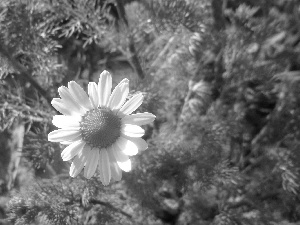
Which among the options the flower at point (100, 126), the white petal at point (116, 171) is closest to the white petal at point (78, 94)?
the flower at point (100, 126)

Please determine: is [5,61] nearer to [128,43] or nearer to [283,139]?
[128,43]

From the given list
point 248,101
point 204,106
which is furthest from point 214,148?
point 248,101

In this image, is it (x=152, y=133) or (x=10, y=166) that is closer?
(x=152, y=133)

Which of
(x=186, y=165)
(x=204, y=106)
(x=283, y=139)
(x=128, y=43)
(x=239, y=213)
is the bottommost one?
(x=239, y=213)

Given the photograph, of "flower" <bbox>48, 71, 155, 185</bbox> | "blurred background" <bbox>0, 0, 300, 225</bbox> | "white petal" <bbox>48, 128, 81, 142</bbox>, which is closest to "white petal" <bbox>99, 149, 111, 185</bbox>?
"flower" <bbox>48, 71, 155, 185</bbox>

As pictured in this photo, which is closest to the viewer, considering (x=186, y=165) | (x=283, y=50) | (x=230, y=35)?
(x=186, y=165)
